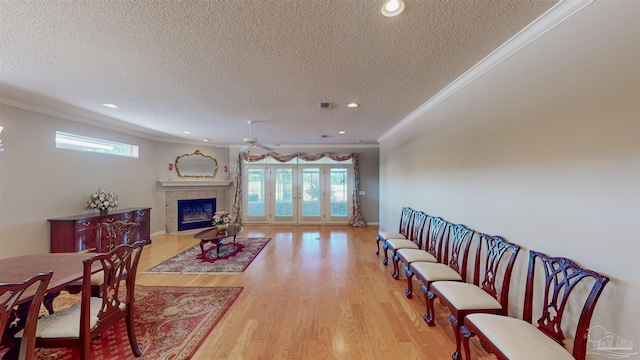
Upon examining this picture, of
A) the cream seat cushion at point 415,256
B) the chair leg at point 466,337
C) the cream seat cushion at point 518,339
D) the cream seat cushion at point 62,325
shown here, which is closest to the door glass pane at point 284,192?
the cream seat cushion at point 415,256

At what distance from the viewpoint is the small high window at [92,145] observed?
3.82 metres

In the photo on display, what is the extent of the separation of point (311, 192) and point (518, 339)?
6.06 meters

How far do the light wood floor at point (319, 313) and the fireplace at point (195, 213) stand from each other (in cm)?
195

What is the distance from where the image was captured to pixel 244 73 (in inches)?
91.9

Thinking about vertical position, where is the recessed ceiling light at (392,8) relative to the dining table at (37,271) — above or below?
above

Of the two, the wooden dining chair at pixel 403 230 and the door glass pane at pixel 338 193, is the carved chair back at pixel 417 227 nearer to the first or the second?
the wooden dining chair at pixel 403 230

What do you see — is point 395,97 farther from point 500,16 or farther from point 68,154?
point 68,154

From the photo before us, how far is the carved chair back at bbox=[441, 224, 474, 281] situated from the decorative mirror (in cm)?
642

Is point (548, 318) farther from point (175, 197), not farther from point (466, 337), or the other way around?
point (175, 197)

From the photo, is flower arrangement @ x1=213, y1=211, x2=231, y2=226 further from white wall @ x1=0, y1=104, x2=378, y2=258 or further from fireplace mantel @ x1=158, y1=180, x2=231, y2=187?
fireplace mantel @ x1=158, y1=180, x2=231, y2=187

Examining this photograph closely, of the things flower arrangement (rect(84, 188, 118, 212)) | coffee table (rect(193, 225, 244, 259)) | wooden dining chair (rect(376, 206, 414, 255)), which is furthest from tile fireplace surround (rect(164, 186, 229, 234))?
wooden dining chair (rect(376, 206, 414, 255))

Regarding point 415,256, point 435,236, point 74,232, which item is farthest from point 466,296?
point 74,232

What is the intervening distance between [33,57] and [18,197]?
7.98 ft

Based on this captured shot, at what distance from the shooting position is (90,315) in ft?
5.22
